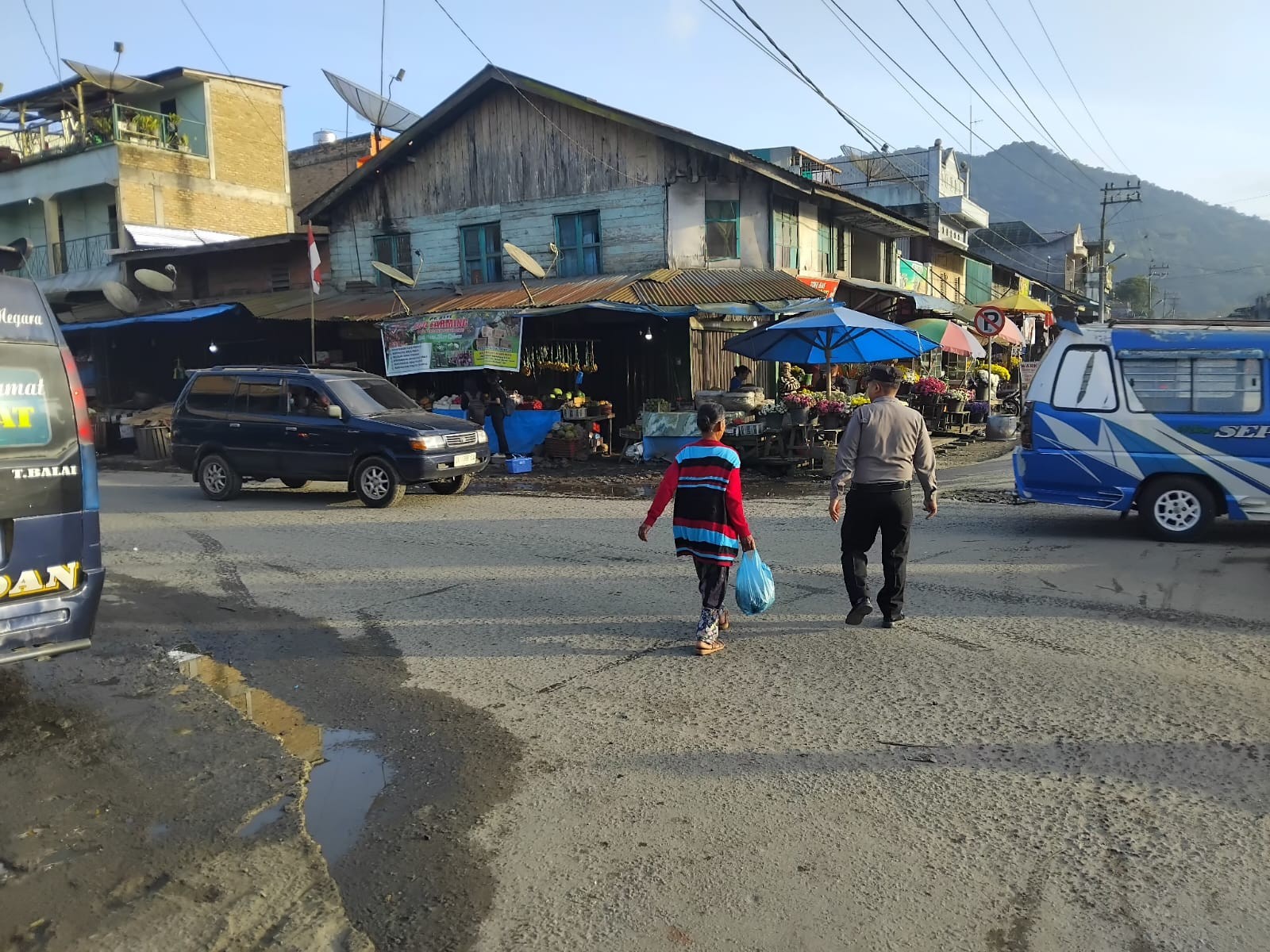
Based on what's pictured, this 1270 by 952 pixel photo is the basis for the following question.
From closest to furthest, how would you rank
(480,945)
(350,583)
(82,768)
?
(480,945) → (82,768) → (350,583)

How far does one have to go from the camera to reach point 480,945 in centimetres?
286

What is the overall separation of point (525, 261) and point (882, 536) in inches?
556

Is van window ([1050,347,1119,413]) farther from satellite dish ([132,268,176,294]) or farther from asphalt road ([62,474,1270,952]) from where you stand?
satellite dish ([132,268,176,294])

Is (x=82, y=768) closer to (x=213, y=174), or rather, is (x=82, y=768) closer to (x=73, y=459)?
(x=73, y=459)

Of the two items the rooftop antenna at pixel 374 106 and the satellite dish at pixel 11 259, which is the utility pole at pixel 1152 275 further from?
the satellite dish at pixel 11 259

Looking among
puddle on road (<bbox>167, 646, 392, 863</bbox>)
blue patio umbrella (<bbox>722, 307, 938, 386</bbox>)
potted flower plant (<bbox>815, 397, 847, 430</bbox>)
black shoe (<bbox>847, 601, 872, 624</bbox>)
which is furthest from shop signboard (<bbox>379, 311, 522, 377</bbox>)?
puddle on road (<bbox>167, 646, 392, 863</bbox>)

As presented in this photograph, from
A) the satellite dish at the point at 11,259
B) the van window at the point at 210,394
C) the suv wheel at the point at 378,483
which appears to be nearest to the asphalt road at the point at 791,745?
the satellite dish at the point at 11,259

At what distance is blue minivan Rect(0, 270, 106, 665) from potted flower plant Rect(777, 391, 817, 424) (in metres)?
11.4

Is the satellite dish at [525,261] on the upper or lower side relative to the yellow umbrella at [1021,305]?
upper

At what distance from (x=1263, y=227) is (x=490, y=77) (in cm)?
16672

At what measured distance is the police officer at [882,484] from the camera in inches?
233

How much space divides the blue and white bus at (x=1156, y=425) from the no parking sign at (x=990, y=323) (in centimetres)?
1077

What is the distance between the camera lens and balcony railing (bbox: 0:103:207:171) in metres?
29.1

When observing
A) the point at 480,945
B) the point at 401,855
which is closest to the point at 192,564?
the point at 401,855
